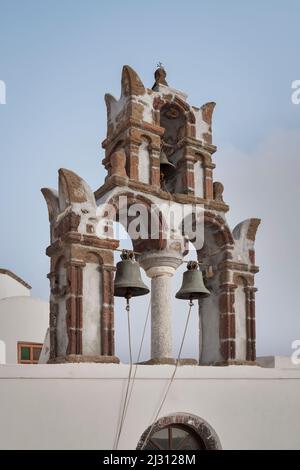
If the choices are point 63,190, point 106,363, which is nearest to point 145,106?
point 63,190

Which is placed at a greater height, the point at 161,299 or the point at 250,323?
the point at 161,299

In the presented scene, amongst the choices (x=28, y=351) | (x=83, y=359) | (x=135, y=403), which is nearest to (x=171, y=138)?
(x=83, y=359)

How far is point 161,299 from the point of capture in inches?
353

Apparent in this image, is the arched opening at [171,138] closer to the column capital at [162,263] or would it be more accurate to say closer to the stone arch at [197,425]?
the column capital at [162,263]

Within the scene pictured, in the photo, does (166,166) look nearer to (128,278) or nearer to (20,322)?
(128,278)

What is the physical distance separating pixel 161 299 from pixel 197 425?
1.94 m

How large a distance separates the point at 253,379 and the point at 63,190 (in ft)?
13.2

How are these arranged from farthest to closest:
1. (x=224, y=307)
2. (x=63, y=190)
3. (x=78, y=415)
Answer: (x=224, y=307) → (x=63, y=190) → (x=78, y=415)

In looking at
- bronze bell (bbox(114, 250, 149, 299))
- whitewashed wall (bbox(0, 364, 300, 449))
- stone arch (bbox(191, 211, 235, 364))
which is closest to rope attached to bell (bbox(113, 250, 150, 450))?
bronze bell (bbox(114, 250, 149, 299))

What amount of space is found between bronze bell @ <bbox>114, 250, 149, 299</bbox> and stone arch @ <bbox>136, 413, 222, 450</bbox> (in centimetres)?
175

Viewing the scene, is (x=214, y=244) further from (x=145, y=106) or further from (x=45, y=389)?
(x=45, y=389)

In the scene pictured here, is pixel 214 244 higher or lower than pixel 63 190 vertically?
lower
